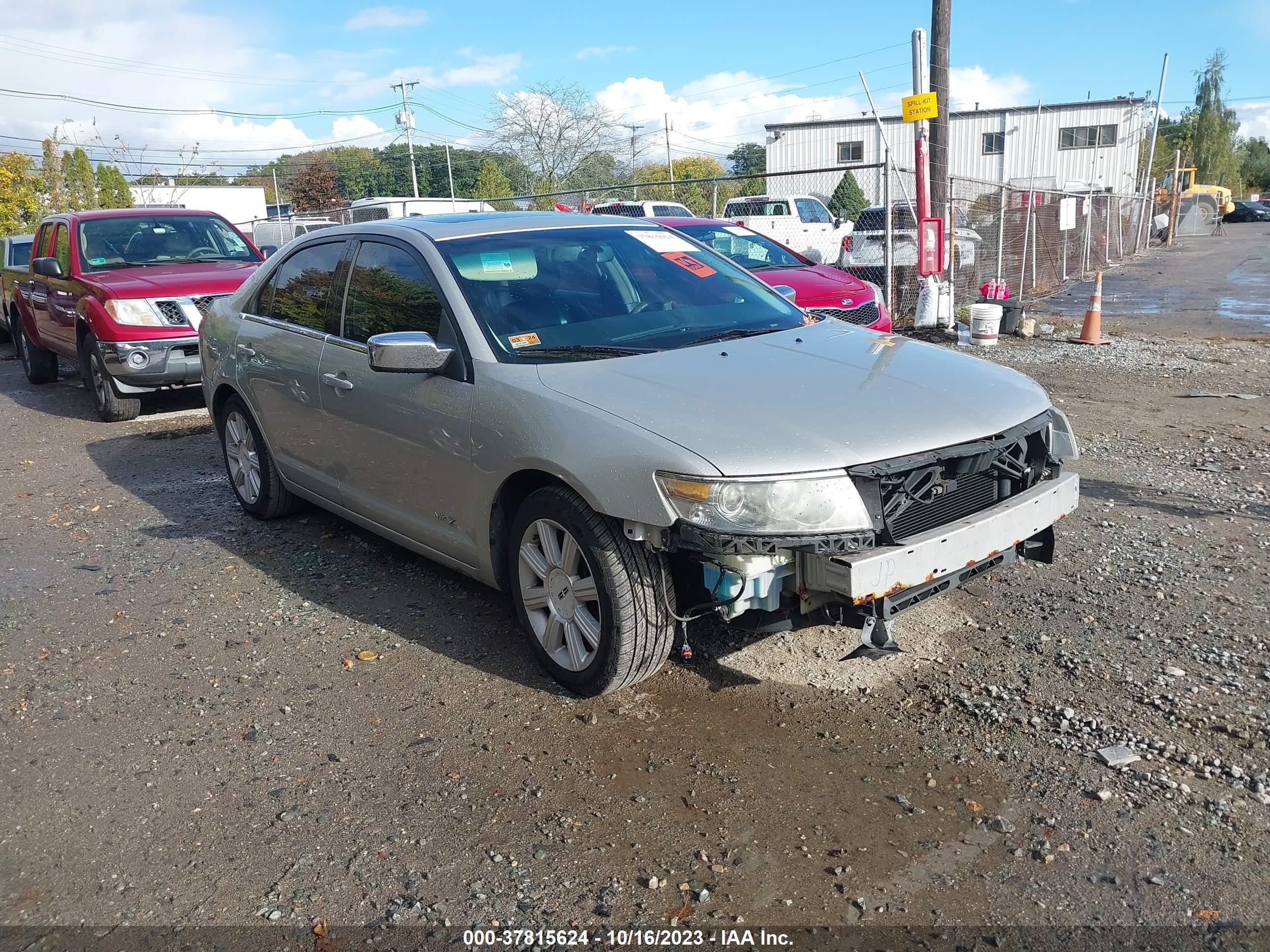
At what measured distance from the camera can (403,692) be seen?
3.96 meters

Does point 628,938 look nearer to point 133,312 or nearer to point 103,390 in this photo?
point 133,312

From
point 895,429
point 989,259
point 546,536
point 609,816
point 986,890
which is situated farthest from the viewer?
point 989,259

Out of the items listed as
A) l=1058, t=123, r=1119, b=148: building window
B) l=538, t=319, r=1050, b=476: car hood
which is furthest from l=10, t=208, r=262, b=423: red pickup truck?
l=1058, t=123, r=1119, b=148: building window

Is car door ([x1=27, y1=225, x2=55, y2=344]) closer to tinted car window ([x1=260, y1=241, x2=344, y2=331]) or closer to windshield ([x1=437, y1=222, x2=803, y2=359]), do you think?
tinted car window ([x1=260, y1=241, x2=344, y2=331])

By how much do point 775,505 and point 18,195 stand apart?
3031 cm

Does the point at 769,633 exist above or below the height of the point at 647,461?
below

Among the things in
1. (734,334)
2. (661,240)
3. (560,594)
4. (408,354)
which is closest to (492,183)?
(661,240)

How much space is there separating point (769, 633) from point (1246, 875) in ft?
4.89

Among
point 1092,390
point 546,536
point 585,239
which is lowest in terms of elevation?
point 1092,390

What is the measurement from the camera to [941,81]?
551 inches

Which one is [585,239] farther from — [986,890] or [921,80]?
[921,80]

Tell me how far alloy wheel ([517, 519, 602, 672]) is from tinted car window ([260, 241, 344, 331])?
196cm

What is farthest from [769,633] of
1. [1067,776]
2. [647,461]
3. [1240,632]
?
[1240,632]

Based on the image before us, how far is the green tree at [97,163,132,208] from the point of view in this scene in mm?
35125
